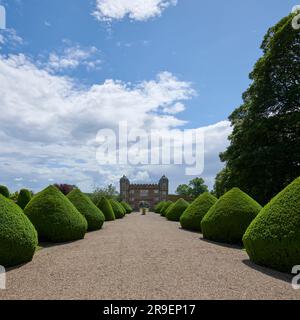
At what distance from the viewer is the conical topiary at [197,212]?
15.2 meters

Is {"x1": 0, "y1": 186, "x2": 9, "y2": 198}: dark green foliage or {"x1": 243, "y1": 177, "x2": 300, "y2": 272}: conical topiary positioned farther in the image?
{"x1": 0, "y1": 186, "x2": 9, "y2": 198}: dark green foliage

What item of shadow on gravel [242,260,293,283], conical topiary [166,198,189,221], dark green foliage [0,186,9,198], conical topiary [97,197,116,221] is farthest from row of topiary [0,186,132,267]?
dark green foliage [0,186,9,198]

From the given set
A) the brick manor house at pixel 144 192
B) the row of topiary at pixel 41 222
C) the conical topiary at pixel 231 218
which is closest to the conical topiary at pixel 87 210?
the row of topiary at pixel 41 222

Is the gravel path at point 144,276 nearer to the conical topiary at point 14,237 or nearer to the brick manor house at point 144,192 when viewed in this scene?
the conical topiary at point 14,237

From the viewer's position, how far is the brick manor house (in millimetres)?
73625

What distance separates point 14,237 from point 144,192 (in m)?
67.6

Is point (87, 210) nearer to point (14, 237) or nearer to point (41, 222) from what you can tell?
point (41, 222)

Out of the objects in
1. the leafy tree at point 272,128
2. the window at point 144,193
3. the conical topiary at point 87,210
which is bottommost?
the window at point 144,193

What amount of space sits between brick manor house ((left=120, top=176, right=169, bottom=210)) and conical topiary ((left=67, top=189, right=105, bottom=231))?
58032 mm

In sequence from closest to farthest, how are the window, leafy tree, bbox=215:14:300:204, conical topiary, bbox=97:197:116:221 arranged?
leafy tree, bbox=215:14:300:204 < conical topiary, bbox=97:197:116:221 < the window

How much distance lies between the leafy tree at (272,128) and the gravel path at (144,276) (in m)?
11.2

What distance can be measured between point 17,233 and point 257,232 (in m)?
5.62

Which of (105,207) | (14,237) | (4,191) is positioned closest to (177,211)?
(105,207)

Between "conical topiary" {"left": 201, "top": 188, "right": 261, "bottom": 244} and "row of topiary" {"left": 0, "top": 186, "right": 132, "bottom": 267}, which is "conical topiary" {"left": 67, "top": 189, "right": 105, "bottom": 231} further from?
"conical topiary" {"left": 201, "top": 188, "right": 261, "bottom": 244}
